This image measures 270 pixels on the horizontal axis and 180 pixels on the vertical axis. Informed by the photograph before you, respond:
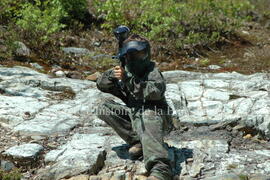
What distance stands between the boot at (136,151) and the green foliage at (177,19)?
691 cm

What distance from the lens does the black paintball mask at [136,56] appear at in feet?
15.4

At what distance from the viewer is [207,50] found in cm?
1211

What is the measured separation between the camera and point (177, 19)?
1280cm

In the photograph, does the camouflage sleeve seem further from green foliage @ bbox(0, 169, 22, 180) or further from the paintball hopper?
green foliage @ bbox(0, 169, 22, 180)

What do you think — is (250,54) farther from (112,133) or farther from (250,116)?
(112,133)

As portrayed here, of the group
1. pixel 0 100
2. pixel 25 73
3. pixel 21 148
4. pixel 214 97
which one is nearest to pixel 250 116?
pixel 214 97

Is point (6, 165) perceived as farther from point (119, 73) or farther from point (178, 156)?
point (178, 156)

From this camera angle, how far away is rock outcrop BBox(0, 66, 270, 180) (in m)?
4.98

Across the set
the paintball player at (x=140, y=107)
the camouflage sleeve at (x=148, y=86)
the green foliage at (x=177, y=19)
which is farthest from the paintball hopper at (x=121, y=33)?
the green foliage at (x=177, y=19)

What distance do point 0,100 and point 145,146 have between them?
11.8 ft

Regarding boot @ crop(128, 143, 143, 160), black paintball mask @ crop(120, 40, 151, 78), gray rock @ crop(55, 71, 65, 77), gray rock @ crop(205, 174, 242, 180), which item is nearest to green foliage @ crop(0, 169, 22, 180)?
boot @ crop(128, 143, 143, 160)

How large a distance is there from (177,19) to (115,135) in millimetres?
7506

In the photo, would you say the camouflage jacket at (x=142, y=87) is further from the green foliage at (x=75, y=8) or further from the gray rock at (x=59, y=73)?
the green foliage at (x=75, y=8)

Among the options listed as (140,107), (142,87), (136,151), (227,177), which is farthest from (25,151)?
(227,177)
